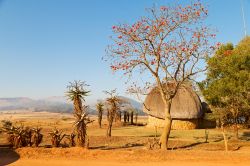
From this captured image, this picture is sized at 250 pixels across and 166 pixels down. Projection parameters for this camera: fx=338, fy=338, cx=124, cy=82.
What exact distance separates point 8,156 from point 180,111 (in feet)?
82.2

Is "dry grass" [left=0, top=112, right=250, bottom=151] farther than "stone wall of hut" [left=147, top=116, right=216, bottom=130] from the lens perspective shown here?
No

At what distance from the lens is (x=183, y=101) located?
39.6 meters

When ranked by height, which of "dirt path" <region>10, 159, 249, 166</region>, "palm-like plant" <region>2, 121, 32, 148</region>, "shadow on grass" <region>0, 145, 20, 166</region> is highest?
"palm-like plant" <region>2, 121, 32, 148</region>

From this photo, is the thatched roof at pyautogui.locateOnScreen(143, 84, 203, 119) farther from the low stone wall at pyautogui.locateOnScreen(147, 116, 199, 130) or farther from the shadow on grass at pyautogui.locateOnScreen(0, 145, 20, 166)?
the shadow on grass at pyautogui.locateOnScreen(0, 145, 20, 166)

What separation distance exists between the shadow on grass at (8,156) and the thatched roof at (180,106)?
22.1m

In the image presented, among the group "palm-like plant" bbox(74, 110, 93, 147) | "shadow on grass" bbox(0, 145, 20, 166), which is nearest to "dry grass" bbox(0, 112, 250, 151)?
"palm-like plant" bbox(74, 110, 93, 147)

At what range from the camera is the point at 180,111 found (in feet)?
125

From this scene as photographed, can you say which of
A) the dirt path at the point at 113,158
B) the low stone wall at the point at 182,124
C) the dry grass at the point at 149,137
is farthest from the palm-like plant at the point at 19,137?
the low stone wall at the point at 182,124

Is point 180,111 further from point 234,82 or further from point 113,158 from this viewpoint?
point 113,158

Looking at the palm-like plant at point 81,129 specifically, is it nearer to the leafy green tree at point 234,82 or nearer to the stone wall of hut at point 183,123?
the leafy green tree at point 234,82

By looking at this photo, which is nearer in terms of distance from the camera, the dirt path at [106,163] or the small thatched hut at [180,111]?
the dirt path at [106,163]

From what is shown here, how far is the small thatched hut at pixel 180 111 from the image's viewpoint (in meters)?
37.9

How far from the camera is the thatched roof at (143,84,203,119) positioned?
124 feet

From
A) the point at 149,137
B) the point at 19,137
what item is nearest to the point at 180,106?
the point at 149,137
